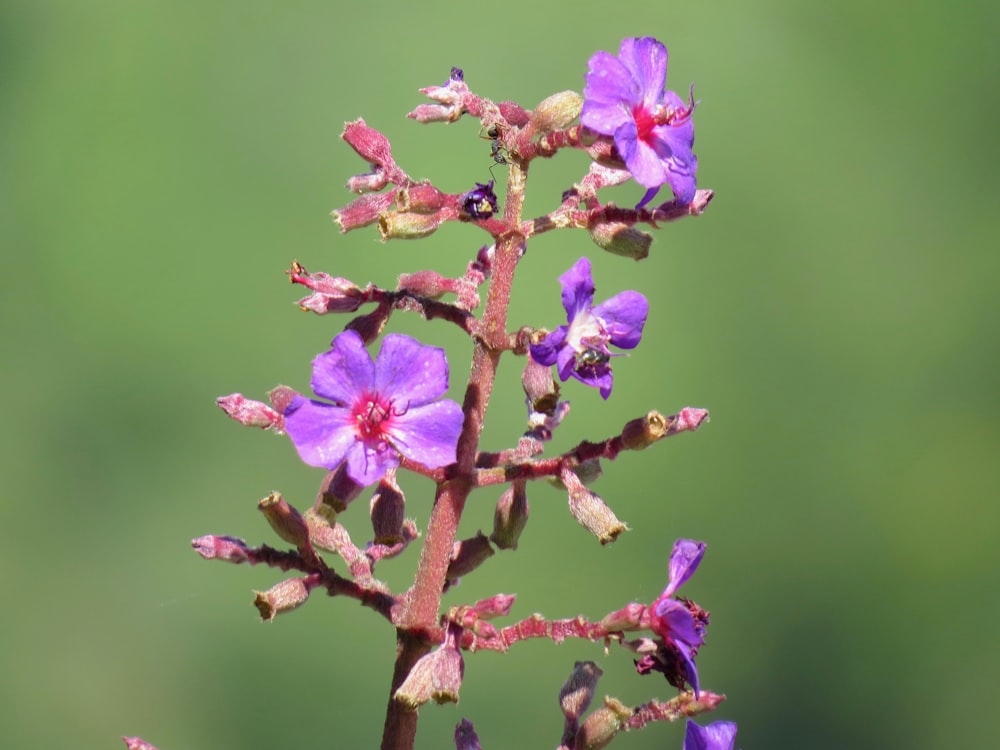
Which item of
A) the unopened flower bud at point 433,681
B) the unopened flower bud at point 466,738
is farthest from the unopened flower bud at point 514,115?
the unopened flower bud at point 466,738

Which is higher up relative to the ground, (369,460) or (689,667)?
(369,460)

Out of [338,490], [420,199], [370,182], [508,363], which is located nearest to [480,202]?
[420,199]

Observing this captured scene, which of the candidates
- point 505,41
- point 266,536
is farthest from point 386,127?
point 266,536

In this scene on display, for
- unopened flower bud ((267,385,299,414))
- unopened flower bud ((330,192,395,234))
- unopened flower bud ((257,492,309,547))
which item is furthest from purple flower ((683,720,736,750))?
unopened flower bud ((330,192,395,234))

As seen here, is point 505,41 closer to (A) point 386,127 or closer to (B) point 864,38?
(A) point 386,127

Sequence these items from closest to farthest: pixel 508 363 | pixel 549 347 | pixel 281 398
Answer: pixel 549 347
pixel 281 398
pixel 508 363

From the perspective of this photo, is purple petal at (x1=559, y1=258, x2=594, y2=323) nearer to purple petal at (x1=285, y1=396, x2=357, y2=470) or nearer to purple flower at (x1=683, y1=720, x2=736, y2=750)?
purple petal at (x1=285, y1=396, x2=357, y2=470)

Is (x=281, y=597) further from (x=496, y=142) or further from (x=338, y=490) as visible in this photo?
(x=496, y=142)
